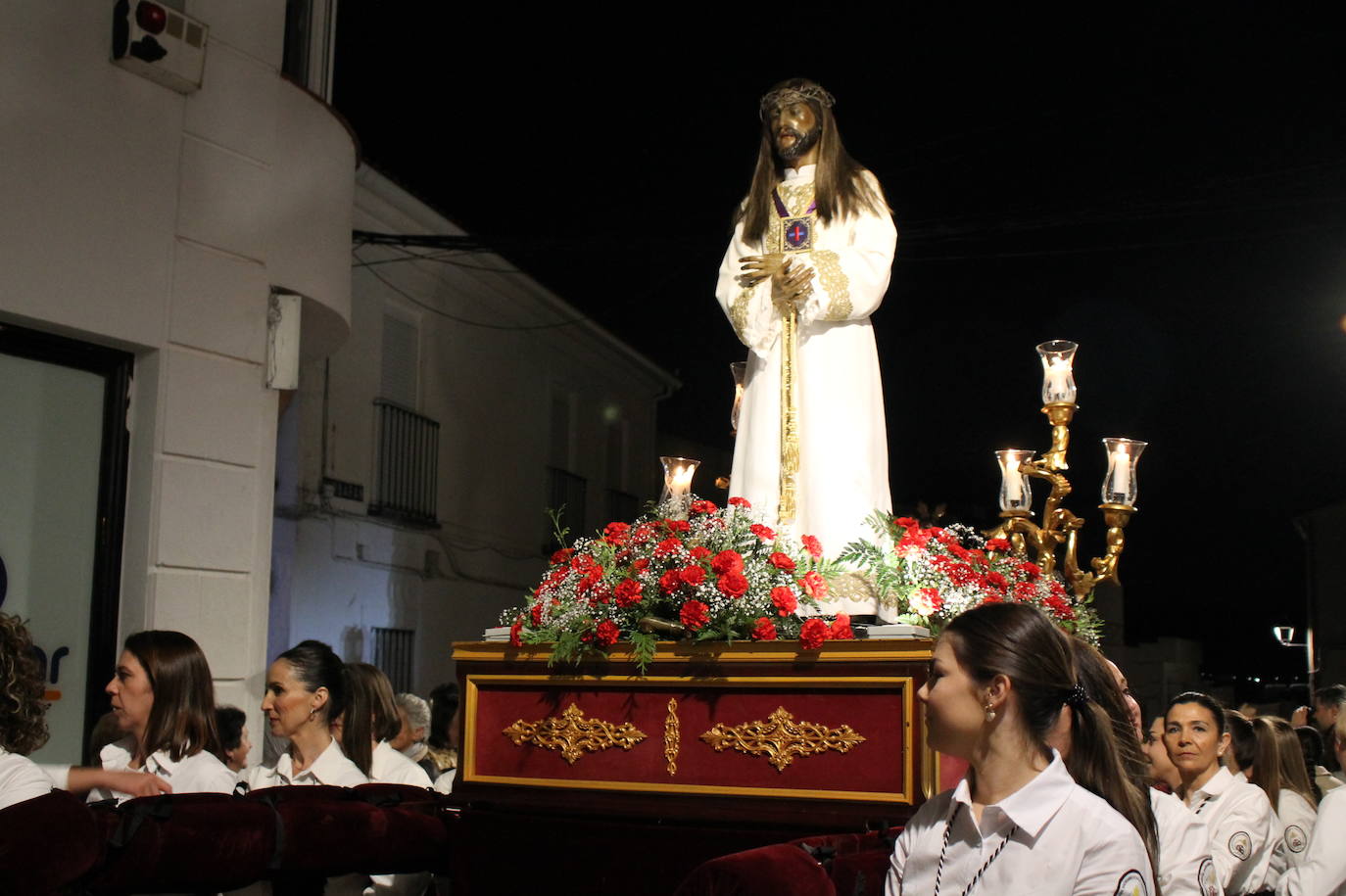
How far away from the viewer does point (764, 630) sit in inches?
179

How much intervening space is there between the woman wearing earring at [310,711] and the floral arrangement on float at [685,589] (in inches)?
26.2

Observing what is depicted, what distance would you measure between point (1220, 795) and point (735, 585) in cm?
213

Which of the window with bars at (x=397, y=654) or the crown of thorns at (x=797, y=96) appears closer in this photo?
the crown of thorns at (x=797, y=96)

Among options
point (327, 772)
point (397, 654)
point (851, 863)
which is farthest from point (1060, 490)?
point (397, 654)

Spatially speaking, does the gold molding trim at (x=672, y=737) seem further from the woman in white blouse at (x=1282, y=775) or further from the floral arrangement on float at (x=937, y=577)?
the woman in white blouse at (x=1282, y=775)

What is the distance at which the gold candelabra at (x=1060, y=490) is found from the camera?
6.57 m

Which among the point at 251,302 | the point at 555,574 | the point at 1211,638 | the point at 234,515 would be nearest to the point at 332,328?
the point at 251,302

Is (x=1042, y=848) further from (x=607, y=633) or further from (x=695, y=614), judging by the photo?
(x=607, y=633)

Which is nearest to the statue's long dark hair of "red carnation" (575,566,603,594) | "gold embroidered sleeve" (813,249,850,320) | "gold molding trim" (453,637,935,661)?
"gold embroidered sleeve" (813,249,850,320)

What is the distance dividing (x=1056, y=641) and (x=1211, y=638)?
23.0 m

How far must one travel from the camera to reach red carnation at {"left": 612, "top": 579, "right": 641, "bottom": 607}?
473 centimetres

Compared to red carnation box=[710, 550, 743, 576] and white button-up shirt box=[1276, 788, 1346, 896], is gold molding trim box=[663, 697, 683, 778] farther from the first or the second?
white button-up shirt box=[1276, 788, 1346, 896]

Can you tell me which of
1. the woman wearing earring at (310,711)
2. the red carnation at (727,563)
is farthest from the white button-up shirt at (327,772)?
the red carnation at (727,563)

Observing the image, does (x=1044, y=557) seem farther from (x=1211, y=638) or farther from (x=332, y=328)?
(x=1211, y=638)
